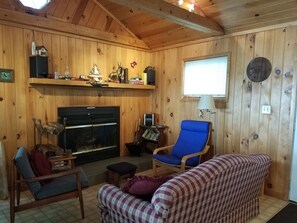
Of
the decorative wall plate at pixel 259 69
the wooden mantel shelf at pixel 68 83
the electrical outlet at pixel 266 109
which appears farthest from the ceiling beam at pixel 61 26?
the electrical outlet at pixel 266 109

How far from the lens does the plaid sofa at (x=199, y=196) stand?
1431 mm

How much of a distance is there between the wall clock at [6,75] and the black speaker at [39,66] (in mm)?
257

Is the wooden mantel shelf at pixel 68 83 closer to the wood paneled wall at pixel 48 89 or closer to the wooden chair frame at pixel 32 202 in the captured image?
the wood paneled wall at pixel 48 89

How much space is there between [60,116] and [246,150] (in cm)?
293

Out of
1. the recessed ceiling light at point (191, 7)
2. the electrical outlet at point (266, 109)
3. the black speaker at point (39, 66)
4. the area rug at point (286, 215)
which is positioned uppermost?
the recessed ceiling light at point (191, 7)

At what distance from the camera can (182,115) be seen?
4242 millimetres

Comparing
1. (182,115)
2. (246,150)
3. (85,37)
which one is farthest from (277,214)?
(85,37)

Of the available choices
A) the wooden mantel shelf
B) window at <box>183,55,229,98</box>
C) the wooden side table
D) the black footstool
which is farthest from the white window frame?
the wooden side table

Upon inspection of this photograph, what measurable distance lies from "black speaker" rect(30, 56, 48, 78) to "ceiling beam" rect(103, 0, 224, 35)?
1.44 metres

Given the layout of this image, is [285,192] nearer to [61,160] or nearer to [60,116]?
[61,160]

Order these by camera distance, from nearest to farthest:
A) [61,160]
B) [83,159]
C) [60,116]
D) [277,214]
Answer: [277,214] → [61,160] → [60,116] → [83,159]

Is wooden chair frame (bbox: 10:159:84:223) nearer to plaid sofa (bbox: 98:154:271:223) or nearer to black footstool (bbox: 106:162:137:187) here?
plaid sofa (bbox: 98:154:271:223)

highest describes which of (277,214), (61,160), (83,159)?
(61,160)

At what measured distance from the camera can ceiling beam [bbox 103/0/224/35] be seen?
8.03 feet
